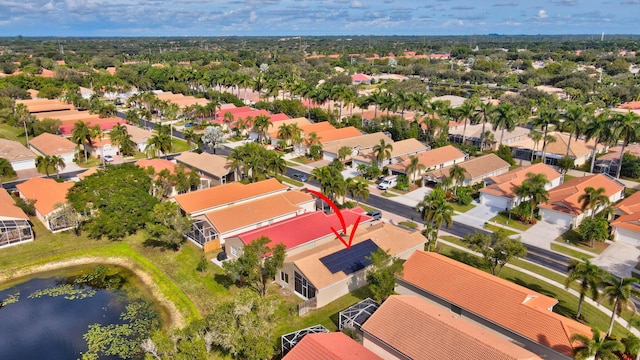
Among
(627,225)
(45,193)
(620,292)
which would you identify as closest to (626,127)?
(627,225)

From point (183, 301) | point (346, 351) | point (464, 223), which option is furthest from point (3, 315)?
point (464, 223)

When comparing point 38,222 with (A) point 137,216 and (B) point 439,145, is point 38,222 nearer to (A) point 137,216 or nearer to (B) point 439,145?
(A) point 137,216

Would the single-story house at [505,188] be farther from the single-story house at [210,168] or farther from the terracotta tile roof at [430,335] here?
the single-story house at [210,168]

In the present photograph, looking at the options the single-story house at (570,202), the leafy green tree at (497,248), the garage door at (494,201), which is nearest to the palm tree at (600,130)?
the single-story house at (570,202)

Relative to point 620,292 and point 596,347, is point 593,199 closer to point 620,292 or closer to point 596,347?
point 620,292

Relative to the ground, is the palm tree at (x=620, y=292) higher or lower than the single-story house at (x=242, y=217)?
higher
